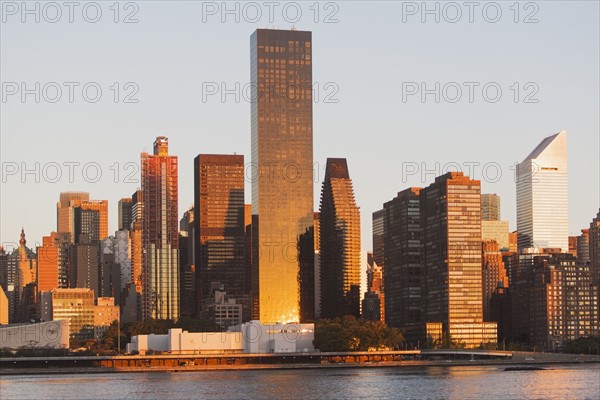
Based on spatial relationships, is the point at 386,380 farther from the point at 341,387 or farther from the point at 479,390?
the point at 479,390

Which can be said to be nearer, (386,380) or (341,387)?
(341,387)

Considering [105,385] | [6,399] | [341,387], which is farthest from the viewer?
[105,385]

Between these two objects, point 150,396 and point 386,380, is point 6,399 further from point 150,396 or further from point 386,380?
point 386,380

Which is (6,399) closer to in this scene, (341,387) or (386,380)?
(341,387)

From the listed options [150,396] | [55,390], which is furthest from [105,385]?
[150,396]

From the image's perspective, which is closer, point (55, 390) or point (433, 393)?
point (433, 393)

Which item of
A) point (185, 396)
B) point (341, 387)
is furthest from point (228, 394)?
point (341, 387)

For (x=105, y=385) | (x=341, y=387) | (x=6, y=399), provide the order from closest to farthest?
(x=6, y=399), (x=341, y=387), (x=105, y=385)
